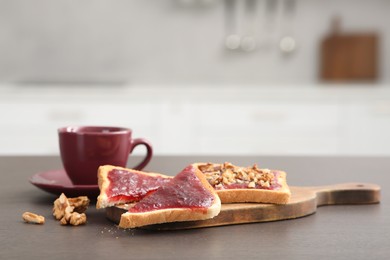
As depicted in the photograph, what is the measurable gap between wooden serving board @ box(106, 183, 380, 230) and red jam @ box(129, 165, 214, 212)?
2 centimetres

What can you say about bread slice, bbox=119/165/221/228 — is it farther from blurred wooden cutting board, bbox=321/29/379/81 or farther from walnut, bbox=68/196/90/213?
blurred wooden cutting board, bbox=321/29/379/81

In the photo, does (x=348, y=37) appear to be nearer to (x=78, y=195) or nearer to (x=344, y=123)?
(x=344, y=123)

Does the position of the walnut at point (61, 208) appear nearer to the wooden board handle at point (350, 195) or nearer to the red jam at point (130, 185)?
the red jam at point (130, 185)

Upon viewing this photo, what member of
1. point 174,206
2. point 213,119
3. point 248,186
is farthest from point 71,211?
point 213,119

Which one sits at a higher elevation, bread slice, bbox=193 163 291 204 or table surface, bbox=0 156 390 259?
bread slice, bbox=193 163 291 204

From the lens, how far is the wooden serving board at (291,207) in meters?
0.90

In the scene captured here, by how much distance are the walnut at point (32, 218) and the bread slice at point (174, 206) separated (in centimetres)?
12

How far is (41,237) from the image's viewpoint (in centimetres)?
83

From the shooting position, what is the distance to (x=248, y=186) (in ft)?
3.18

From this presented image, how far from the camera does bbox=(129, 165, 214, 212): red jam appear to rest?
0.87 metres

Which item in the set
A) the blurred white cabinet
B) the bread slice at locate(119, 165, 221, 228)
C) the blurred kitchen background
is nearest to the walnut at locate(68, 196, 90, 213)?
the bread slice at locate(119, 165, 221, 228)

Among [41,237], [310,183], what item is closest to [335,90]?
[310,183]

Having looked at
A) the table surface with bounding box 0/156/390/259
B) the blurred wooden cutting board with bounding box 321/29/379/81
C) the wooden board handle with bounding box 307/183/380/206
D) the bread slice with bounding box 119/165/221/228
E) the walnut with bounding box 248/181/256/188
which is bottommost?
the table surface with bounding box 0/156/390/259

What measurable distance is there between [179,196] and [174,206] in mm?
30
